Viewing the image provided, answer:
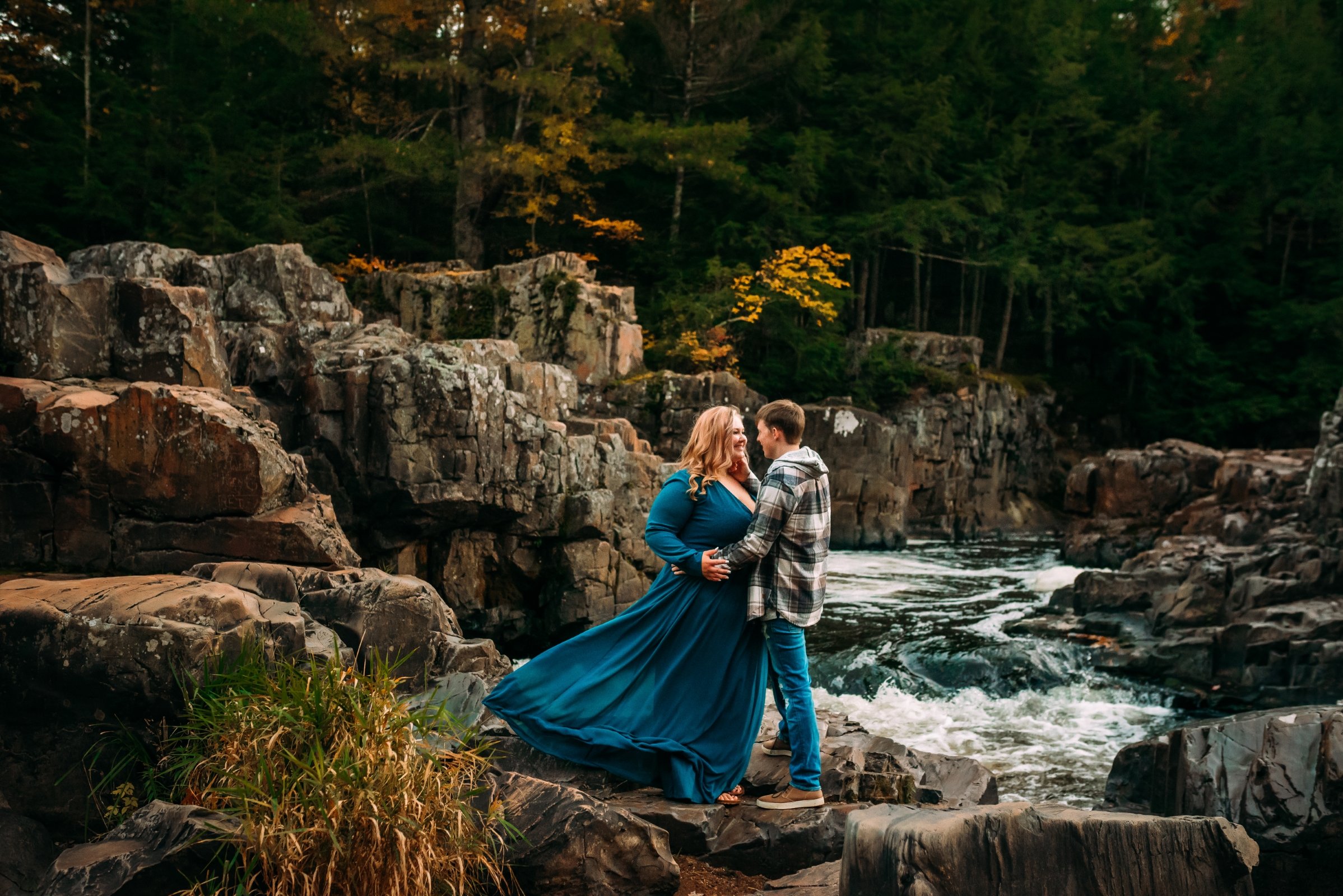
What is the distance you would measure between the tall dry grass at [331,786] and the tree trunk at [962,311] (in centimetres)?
2736

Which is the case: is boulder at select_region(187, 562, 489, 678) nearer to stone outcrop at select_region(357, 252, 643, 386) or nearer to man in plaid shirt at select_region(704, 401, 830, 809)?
man in plaid shirt at select_region(704, 401, 830, 809)

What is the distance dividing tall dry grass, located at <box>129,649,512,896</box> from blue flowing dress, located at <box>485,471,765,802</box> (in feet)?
1.53

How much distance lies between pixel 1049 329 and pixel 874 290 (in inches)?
234

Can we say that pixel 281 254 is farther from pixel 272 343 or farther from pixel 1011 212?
pixel 1011 212

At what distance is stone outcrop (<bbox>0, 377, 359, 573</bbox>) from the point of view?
774cm

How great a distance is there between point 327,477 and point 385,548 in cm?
120

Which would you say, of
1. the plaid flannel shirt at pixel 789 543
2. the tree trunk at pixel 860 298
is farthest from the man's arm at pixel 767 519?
the tree trunk at pixel 860 298

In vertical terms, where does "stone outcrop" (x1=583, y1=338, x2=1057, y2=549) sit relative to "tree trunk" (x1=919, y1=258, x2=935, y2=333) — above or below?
below

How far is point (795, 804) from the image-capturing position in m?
4.68

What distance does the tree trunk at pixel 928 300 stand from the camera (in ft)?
97.6

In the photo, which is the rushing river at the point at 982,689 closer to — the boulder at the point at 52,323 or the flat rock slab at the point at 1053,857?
the flat rock slab at the point at 1053,857

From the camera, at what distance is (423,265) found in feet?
73.4

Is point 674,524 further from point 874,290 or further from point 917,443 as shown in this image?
point 874,290

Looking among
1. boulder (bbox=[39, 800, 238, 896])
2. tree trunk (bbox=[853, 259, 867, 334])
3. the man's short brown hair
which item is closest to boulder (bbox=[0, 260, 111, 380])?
boulder (bbox=[39, 800, 238, 896])
